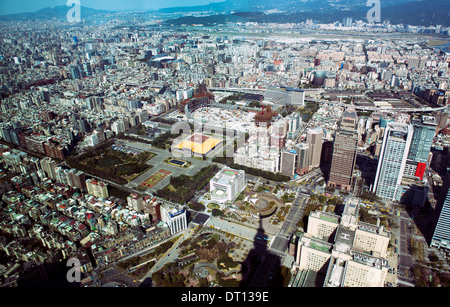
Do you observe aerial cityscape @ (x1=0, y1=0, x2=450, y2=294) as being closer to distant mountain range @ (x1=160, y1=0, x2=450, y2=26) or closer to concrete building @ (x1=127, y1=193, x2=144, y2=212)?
concrete building @ (x1=127, y1=193, x2=144, y2=212)

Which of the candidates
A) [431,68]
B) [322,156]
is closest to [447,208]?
[322,156]

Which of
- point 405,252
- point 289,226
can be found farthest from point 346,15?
point 405,252

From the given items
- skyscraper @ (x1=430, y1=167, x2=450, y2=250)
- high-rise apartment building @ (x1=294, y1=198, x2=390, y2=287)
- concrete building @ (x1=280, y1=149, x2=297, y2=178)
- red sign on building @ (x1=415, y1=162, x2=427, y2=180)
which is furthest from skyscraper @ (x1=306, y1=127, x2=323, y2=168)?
skyscraper @ (x1=430, y1=167, x2=450, y2=250)

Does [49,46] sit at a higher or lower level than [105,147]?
higher

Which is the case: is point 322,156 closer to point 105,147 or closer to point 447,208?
point 447,208

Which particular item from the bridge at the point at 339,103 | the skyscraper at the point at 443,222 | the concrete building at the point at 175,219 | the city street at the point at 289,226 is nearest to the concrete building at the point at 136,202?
the concrete building at the point at 175,219

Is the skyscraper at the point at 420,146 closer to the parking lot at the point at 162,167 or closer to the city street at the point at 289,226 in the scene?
the city street at the point at 289,226

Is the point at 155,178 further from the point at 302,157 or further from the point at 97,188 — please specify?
the point at 302,157
